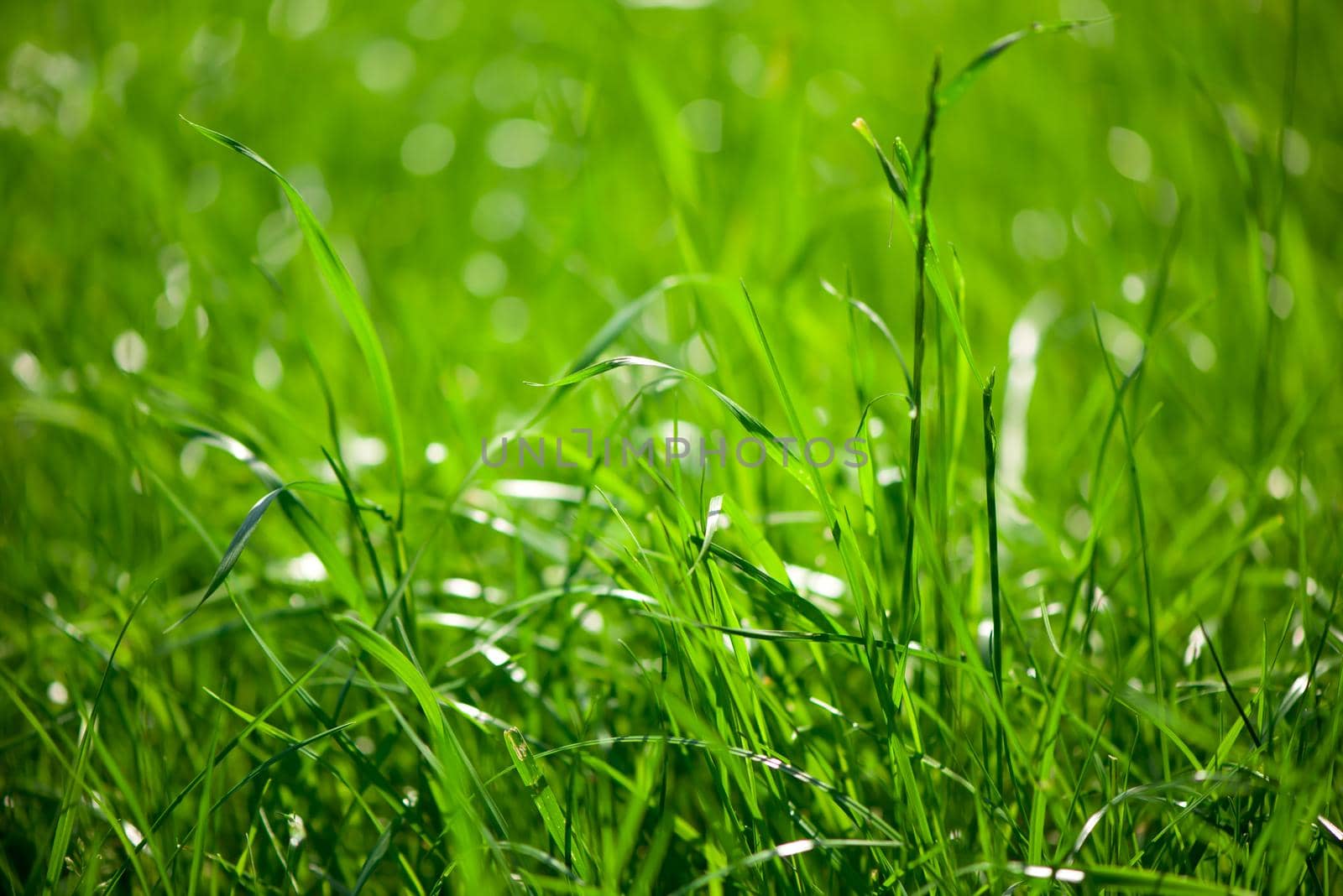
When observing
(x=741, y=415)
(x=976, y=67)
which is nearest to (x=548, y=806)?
(x=741, y=415)

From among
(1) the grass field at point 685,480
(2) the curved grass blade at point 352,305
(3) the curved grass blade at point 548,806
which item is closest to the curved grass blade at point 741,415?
(1) the grass field at point 685,480

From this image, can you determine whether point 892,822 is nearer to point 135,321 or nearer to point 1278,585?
point 1278,585

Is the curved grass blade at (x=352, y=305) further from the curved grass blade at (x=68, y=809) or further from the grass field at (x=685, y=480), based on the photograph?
the curved grass blade at (x=68, y=809)

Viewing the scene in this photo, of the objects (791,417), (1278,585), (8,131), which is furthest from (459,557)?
(8,131)

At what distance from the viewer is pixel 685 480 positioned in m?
0.87

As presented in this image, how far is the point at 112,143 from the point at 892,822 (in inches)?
64.1

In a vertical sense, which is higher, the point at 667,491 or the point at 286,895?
the point at 667,491

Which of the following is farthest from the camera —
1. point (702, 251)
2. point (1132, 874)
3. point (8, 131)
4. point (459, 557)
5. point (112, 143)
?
point (8, 131)

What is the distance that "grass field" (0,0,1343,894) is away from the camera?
0.63m

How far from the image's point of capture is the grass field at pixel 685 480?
2.07 ft

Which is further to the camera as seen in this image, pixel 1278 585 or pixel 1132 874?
pixel 1278 585

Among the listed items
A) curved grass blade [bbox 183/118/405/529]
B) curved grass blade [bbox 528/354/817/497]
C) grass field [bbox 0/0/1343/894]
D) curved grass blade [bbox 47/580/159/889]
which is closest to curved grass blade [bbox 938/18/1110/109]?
grass field [bbox 0/0/1343/894]

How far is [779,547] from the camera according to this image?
910 mm

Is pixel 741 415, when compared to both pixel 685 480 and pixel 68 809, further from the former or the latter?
pixel 68 809
